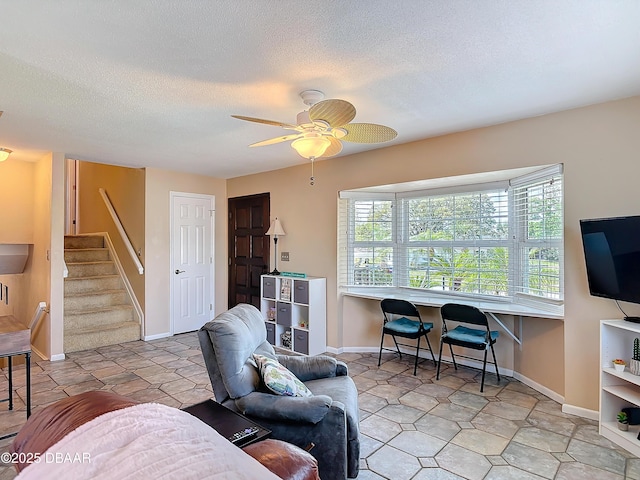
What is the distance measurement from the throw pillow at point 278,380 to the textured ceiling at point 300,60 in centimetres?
179

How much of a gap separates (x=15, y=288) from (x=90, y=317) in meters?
1.56

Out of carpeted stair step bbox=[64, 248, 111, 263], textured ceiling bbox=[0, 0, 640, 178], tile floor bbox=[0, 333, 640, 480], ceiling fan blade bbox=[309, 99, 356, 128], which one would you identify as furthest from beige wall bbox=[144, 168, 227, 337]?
ceiling fan blade bbox=[309, 99, 356, 128]

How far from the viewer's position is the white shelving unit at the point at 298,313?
437 cm

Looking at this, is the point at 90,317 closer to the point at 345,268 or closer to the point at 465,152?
the point at 345,268

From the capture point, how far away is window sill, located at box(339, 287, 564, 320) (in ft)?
10.2

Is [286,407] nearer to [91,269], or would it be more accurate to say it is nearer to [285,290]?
[285,290]

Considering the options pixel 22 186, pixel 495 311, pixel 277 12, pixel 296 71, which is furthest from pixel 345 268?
pixel 22 186

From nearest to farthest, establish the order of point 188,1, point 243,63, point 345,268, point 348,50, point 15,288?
point 188,1 → point 348,50 → point 243,63 → point 345,268 → point 15,288

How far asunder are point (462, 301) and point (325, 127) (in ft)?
8.82

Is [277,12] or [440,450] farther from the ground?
[277,12]

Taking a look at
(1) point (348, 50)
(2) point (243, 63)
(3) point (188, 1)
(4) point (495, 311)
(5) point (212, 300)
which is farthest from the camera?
(5) point (212, 300)

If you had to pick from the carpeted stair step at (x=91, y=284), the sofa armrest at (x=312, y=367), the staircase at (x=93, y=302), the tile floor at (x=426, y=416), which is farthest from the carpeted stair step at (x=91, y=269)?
the sofa armrest at (x=312, y=367)

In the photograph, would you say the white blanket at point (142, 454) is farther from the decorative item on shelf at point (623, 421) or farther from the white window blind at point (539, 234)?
the white window blind at point (539, 234)

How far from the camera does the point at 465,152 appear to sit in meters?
3.44
